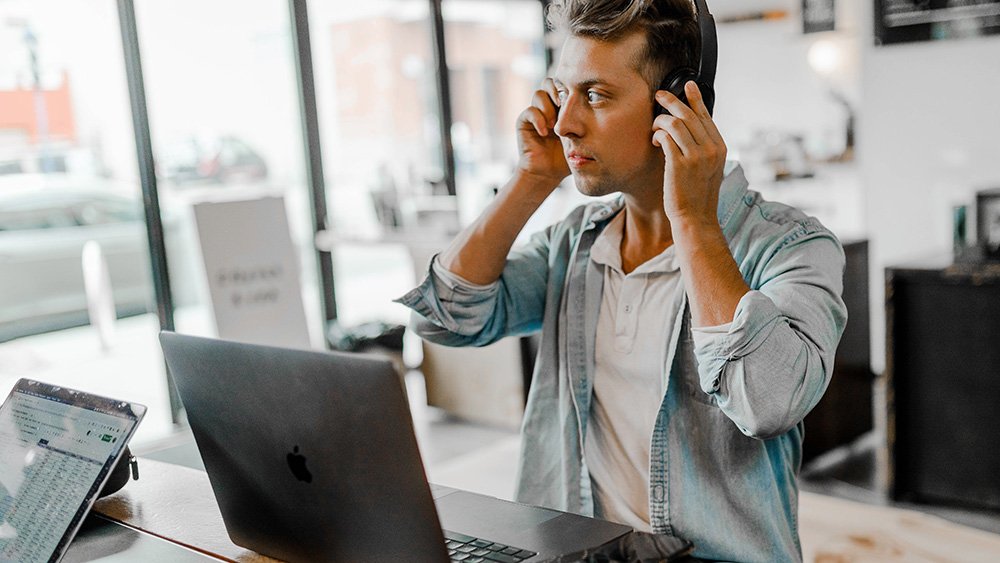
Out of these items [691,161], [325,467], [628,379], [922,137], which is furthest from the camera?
[922,137]

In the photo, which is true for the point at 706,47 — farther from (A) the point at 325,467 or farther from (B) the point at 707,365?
(A) the point at 325,467

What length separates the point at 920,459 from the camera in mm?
3248

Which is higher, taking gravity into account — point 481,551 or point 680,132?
point 680,132

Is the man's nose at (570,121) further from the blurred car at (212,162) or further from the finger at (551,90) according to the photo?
the blurred car at (212,162)

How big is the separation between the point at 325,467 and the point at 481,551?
23 centimetres

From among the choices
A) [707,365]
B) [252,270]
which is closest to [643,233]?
[707,365]

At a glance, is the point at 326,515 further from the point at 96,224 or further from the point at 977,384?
the point at 96,224

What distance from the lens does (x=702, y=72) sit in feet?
4.49

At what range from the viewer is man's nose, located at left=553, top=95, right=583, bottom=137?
4.57 ft

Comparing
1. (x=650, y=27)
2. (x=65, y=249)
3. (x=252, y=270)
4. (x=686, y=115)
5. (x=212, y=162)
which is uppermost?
(x=650, y=27)

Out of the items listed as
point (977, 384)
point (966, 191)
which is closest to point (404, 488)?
point (977, 384)

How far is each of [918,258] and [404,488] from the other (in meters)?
2.84

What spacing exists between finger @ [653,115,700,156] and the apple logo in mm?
607

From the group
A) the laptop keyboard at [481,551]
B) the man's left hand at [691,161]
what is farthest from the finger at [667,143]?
the laptop keyboard at [481,551]
